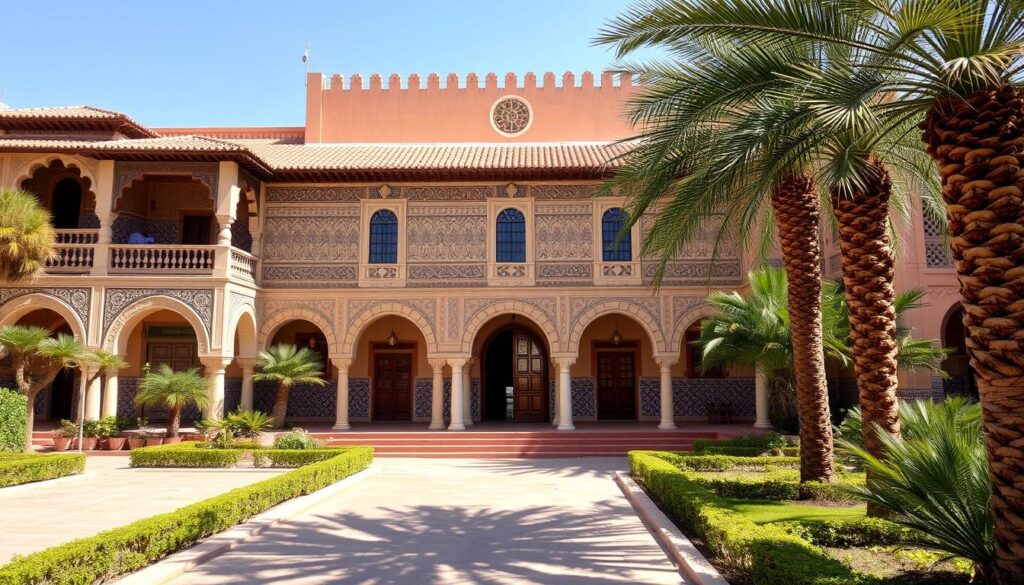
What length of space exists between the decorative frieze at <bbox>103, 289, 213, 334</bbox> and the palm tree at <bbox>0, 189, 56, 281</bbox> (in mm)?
1586

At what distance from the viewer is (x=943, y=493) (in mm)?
5180

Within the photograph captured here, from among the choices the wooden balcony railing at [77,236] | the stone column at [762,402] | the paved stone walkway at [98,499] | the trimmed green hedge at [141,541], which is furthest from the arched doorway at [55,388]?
the stone column at [762,402]

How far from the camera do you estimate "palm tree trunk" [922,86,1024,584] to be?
15.1 feet

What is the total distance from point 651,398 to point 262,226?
462 inches

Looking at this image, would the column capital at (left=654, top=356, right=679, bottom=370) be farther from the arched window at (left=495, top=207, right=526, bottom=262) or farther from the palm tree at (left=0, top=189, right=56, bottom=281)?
the palm tree at (left=0, top=189, right=56, bottom=281)

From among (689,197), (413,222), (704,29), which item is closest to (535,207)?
(413,222)

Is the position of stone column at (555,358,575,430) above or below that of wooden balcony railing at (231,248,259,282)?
below

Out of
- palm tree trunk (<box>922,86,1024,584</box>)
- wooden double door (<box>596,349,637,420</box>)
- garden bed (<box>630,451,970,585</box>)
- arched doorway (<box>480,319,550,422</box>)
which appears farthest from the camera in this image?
wooden double door (<box>596,349,637,420</box>)

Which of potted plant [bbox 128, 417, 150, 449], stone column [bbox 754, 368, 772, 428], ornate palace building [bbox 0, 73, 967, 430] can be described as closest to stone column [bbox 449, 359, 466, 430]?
ornate palace building [bbox 0, 73, 967, 430]

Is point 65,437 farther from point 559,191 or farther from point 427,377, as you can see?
point 559,191

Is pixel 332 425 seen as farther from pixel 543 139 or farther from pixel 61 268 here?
pixel 543 139

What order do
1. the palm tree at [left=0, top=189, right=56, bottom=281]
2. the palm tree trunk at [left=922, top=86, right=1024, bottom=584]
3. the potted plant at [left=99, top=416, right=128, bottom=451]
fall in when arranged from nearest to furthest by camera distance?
the palm tree trunk at [left=922, top=86, right=1024, bottom=584]
the palm tree at [left=0, top=189, right=56, bottom=281]
the potted plant at [left=99, top=416, right=128, bottom=451]

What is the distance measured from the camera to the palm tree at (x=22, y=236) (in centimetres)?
1513

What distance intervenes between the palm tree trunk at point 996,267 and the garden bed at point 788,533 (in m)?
1.04
